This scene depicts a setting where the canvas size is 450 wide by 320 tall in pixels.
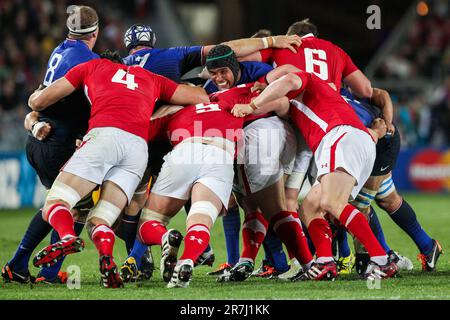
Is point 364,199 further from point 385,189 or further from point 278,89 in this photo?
point 278,89

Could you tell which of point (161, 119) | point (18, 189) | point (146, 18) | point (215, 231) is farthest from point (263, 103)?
point (146, 18)

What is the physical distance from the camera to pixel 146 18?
73.3 feet

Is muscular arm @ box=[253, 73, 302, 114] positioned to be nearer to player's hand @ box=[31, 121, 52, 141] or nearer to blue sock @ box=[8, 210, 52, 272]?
player's hand @ box=[31, 121, 52, 141]

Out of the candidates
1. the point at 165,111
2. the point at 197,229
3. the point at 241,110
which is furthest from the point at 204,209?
the point at 165,111

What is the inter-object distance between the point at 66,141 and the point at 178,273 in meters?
1.93

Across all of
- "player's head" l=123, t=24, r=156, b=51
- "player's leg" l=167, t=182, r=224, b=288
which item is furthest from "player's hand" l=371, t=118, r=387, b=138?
"player's head" l=123, t=24, r=156, b=51

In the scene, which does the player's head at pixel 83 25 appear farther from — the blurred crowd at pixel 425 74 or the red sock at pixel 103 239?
the blurred crowd at pixel 425 74


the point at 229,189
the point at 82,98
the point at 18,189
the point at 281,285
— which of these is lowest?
the point at 18,189

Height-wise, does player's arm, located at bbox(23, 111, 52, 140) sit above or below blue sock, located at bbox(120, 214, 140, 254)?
above

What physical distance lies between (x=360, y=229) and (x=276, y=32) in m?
14.2

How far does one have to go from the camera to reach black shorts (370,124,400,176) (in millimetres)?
8422

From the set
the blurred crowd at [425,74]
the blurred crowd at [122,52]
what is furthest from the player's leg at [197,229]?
the blurred crowd at [425,74]

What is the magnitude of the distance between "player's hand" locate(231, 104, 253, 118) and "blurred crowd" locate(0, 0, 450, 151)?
31.4ft

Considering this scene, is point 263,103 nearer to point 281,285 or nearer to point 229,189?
point 229,189
